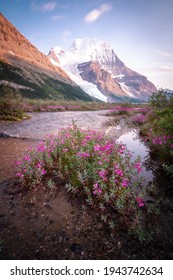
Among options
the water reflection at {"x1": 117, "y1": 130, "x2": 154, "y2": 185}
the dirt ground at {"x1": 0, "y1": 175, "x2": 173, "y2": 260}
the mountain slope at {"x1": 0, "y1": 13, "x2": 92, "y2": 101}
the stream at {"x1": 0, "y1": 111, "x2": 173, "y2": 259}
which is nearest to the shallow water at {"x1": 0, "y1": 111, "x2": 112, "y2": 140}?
the water reflection at {"x1": 117, "y1": 130, "x2": 154, "y2": 185}

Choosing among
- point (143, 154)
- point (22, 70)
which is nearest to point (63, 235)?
point (143, 154)

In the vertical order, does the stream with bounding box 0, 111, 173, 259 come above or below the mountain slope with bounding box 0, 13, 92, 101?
below

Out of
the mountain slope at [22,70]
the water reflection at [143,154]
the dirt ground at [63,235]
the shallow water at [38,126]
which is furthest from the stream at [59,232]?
the mountain slope at [22,70]

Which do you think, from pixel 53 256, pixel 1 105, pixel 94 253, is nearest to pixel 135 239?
pixel 94 253

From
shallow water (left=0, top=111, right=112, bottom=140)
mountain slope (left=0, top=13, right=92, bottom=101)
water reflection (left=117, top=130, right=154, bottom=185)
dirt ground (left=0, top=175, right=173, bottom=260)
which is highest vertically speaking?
mountain slope (left=0, top=13, right=92, bottom=101)

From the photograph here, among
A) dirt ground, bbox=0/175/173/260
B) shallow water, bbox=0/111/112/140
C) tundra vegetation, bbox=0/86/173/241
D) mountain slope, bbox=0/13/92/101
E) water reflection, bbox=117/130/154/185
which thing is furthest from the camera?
mountain slope, bbox=0/13/92/101

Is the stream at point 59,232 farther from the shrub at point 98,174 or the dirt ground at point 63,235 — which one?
the shrub at point 98,174

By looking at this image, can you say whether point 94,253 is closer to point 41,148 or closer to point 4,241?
point 4,241

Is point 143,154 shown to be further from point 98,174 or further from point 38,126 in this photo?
point 38,126

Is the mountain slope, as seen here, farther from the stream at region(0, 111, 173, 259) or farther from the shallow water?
the stream at region(0, 111, 173, 259)

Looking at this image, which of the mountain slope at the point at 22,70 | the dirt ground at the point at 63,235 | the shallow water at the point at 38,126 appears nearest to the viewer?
the dirt ground at the point at 63,235

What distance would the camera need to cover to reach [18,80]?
100688mm

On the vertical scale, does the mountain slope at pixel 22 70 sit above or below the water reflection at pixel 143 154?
above

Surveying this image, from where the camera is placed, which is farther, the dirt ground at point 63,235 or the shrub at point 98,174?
the shrub at point 98,174
